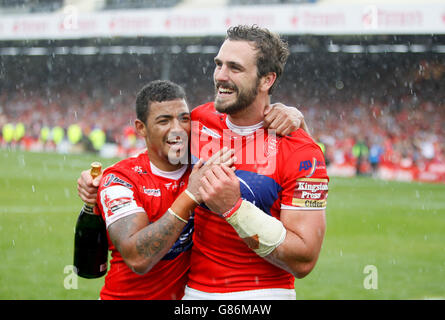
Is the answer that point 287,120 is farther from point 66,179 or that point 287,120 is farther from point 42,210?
point 66,179

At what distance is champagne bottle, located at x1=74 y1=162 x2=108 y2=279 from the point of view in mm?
3822

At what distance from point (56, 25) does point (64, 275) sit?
79.1 feet

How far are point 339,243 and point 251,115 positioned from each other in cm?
689

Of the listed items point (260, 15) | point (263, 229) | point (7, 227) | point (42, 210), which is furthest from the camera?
point (260, 15)

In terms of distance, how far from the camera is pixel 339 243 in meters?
9.79

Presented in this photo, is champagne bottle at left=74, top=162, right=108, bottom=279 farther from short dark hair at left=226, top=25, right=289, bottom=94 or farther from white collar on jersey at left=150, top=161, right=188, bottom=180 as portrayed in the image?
short dark hair at left=226, top=25, right=289, bottom=94

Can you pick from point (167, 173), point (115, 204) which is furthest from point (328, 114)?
point (115, 204)

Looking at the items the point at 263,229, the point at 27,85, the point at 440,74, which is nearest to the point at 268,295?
the point at 263,229

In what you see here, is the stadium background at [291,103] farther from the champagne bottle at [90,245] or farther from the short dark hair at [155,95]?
the short dark hair at [155,95]

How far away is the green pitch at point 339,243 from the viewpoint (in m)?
6.85

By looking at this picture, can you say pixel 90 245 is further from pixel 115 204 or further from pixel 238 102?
pixel 238 102

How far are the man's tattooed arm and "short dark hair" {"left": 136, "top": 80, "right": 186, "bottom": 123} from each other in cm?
86

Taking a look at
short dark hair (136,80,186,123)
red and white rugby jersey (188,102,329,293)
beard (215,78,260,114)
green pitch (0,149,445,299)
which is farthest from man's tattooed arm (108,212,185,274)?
green pitch (0,149,445,299)

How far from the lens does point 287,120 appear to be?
330cm
